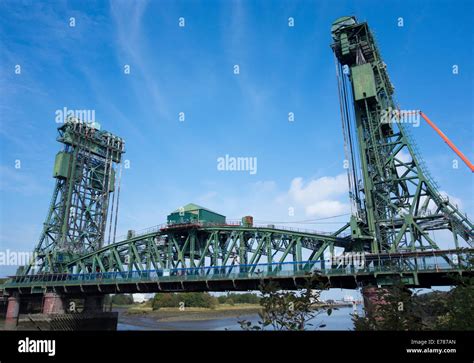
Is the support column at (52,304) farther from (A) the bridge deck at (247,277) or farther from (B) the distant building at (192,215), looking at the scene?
(B) the distant building at (192,215)

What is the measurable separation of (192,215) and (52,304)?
98.9ft

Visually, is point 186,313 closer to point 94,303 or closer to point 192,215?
point 94,303

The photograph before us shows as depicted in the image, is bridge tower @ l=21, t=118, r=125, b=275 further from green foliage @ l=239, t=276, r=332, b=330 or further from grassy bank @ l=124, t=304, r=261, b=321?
green foliage @ l=239, t=276, r=332, b=330

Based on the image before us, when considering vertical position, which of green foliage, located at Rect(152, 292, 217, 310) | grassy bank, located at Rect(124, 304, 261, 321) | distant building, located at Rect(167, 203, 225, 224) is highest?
distant building, located at Rect(167, 203, 225, 224)

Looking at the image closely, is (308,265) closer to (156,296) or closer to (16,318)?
(16,318)

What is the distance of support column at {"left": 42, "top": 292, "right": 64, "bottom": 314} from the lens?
61569 mm

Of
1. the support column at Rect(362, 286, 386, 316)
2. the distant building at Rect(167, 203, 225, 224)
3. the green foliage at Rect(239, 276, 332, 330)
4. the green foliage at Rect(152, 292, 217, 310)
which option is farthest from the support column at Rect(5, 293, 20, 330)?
the green foliage at Rect(239, 276, 332, 330)

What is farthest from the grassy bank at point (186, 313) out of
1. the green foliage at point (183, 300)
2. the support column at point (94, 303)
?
the support column at point (94, 303)

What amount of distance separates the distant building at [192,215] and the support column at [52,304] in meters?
25.0

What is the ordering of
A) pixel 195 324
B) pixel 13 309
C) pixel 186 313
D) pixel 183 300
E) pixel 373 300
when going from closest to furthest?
pixel 373 300 → pixel 13 309 → pixel 195 324 → pixel 186 313 → pixel 183 300

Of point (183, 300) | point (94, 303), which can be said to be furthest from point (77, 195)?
point (183, 300)

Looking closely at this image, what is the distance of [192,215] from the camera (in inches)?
2434

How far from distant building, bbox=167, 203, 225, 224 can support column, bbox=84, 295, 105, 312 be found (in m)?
24.0
